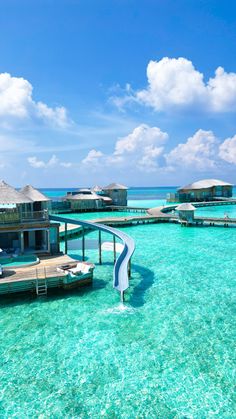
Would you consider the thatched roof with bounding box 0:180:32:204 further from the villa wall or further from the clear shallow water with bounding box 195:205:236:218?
the villa wall

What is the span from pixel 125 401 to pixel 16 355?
14.7 feet

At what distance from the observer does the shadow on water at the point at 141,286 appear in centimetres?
1509

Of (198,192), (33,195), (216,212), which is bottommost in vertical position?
(216,212)

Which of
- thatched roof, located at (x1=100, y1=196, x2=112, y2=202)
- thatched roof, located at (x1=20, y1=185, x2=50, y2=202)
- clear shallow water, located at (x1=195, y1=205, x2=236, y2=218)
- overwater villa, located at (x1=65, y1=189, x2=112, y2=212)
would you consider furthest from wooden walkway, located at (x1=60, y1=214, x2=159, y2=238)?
thatched roof, located at (x1=100, y1=196, x2=112, y2=202)

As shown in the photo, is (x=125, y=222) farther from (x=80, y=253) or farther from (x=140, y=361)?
(x=140, y=361)

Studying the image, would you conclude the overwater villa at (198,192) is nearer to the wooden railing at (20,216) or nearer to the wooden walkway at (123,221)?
the wooden walkway at (123,221)

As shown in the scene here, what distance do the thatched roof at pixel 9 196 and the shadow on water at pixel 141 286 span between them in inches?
354

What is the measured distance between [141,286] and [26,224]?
28.7 ft

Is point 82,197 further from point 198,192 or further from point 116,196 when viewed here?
point 198,192

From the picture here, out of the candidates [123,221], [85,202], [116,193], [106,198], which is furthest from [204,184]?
[123,221]

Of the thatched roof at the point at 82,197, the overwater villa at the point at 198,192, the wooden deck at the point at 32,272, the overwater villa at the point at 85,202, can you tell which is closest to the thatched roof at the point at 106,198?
the overwater villa at the point at 85,202

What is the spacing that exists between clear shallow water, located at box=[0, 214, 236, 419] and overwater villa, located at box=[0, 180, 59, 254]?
4994 mm

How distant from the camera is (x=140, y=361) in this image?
401 inches

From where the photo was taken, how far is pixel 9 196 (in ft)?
62.7
